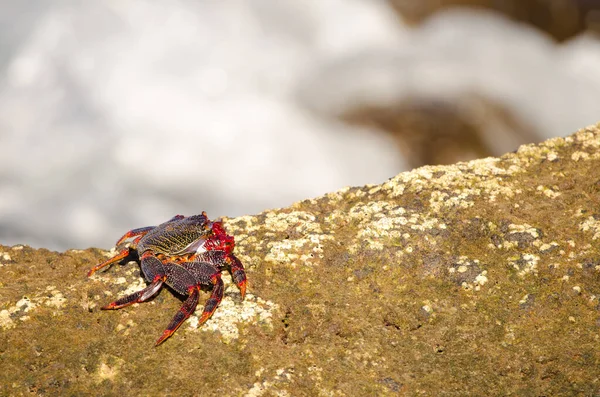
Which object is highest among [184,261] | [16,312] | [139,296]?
[184,261]

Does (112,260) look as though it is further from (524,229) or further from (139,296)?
(524,229)

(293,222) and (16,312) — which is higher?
(293,222)

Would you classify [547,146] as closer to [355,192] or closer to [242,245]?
[355,192]

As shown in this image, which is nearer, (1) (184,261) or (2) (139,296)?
(2) (139,296)

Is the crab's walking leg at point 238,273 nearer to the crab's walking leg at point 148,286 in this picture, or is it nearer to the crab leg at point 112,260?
the crab's walking leg at point 148,286

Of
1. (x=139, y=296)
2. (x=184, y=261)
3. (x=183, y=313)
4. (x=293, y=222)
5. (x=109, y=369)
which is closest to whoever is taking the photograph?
(x=109, y=369)

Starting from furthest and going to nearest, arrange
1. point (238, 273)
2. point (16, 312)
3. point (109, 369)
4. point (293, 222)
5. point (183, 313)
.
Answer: point (293, 222) < point (238, 273) < point (16, 312) < point (183, 313) < point (109, 369)

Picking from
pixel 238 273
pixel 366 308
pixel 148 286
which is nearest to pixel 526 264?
pixel 366 308
